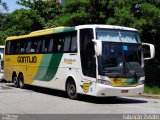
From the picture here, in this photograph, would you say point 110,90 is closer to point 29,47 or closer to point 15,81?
point 29,47

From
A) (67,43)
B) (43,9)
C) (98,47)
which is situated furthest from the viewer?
(43,9)

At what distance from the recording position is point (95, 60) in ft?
53.6

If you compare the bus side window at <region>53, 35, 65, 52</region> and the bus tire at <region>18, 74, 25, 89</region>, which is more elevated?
the bus side window at <region>53, 35, 65, 52</region>

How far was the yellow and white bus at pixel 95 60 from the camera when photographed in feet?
53.1

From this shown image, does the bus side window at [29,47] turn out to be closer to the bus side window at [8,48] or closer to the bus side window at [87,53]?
the bus side window at [8,48]

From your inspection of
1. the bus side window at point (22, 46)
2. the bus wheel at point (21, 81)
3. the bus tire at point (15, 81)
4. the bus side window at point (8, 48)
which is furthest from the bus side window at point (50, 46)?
the bus side window at point (8, 48)

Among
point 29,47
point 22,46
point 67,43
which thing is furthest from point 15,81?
point 67,43

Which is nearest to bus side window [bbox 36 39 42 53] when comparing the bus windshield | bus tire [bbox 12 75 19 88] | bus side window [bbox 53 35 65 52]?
bus side window [bbox 53 35 65 52]

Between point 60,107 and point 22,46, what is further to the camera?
point 22,46

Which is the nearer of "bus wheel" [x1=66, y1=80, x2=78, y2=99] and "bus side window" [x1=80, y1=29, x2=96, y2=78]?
"bus side window" [x1=80, y1=29, x2=96, y2=78]

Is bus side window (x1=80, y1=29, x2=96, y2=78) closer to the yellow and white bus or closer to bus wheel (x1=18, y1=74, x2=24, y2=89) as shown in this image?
the yellow and white bus

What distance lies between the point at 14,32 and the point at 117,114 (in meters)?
25.4

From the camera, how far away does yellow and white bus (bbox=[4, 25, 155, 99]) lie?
16188 mm

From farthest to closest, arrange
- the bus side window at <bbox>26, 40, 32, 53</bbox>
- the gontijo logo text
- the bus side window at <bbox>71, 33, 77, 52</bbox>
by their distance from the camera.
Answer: the bus side window at <bbox>26, 40, 32, 53</bbox> < the gontijo logo text < the bus side window at <bbox>71, 33, 77, 52</bbox>
